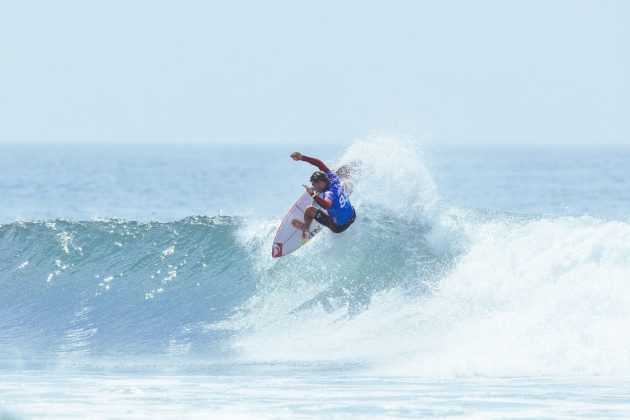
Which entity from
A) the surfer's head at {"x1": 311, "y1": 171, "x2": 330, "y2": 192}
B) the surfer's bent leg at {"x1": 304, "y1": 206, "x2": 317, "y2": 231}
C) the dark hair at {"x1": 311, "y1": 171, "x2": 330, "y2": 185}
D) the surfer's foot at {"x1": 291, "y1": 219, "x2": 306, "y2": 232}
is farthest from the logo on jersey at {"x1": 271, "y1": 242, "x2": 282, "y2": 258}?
the dark hair at {"x1": 311, "y1": 171, "x2": 330, "y2": 185}

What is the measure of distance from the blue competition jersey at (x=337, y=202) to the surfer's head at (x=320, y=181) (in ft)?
0.38

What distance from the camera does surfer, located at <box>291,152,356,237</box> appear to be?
1381 cm

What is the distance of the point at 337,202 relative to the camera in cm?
1426

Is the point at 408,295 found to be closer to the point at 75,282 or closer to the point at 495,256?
the point at 495,256

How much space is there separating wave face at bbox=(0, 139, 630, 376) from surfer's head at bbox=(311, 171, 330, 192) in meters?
1.64

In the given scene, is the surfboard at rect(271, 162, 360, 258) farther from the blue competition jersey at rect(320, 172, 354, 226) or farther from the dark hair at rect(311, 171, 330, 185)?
the dark hair at rect(311, 171, 330, 185)

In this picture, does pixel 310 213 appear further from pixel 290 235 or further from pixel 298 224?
pixel 290 235

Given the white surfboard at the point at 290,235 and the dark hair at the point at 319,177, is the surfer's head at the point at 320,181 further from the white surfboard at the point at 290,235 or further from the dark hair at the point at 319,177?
the white surfboard at the point at 290,235

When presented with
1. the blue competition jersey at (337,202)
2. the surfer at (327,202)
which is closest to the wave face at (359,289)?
the surfer at (327,202)

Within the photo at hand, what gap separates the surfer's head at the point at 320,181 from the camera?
542 inches

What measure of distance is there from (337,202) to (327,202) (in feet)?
1.39

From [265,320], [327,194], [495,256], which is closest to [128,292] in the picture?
[265,320]

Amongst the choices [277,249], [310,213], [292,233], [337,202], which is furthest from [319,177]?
[277,249]

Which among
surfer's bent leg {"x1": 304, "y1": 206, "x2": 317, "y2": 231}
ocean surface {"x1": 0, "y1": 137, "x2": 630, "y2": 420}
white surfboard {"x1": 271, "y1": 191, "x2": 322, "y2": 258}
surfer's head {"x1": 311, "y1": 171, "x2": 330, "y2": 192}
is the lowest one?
ocean surface {"x1": 0, "y1": 137, "x2": 630, "y2": 420}
